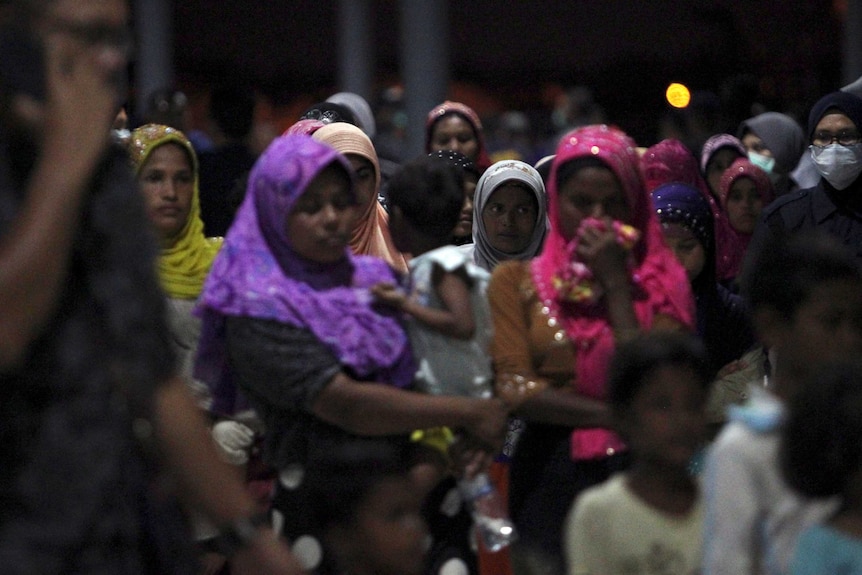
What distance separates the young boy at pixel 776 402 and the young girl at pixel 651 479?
19 cm

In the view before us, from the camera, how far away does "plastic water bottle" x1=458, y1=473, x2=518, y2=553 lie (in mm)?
3891

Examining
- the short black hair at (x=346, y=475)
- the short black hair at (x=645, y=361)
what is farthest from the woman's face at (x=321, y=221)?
the short black hair at (x=645, y=361)

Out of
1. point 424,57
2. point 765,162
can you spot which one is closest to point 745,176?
point 765,162

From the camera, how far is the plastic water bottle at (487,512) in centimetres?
389

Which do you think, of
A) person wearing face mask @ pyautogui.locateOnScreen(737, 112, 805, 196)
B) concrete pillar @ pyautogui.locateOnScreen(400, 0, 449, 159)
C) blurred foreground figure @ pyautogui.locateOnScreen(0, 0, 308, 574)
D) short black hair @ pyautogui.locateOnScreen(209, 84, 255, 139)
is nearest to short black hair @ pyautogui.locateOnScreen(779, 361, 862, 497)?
blurred foreground figure @ pyautogui.locateOnScreen(0, 0, 308, 574)

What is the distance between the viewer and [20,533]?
8.11 feet

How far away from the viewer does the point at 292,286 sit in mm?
3770

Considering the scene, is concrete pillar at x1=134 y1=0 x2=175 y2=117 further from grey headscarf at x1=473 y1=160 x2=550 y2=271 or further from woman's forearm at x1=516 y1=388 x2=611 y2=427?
woman's forearm at x1=516 y1=388 x2=611 y2=427

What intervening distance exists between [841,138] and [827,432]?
4321 mm

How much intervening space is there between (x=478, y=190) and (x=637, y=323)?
6.38ft

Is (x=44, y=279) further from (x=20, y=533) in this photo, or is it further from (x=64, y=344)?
(x=20, y=533)

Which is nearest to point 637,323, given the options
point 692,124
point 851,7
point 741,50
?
point 692,124

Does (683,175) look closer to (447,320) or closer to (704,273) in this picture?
(704,273)

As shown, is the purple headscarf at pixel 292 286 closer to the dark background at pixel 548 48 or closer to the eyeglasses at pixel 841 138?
the eyeglasses at pixel 841 138
